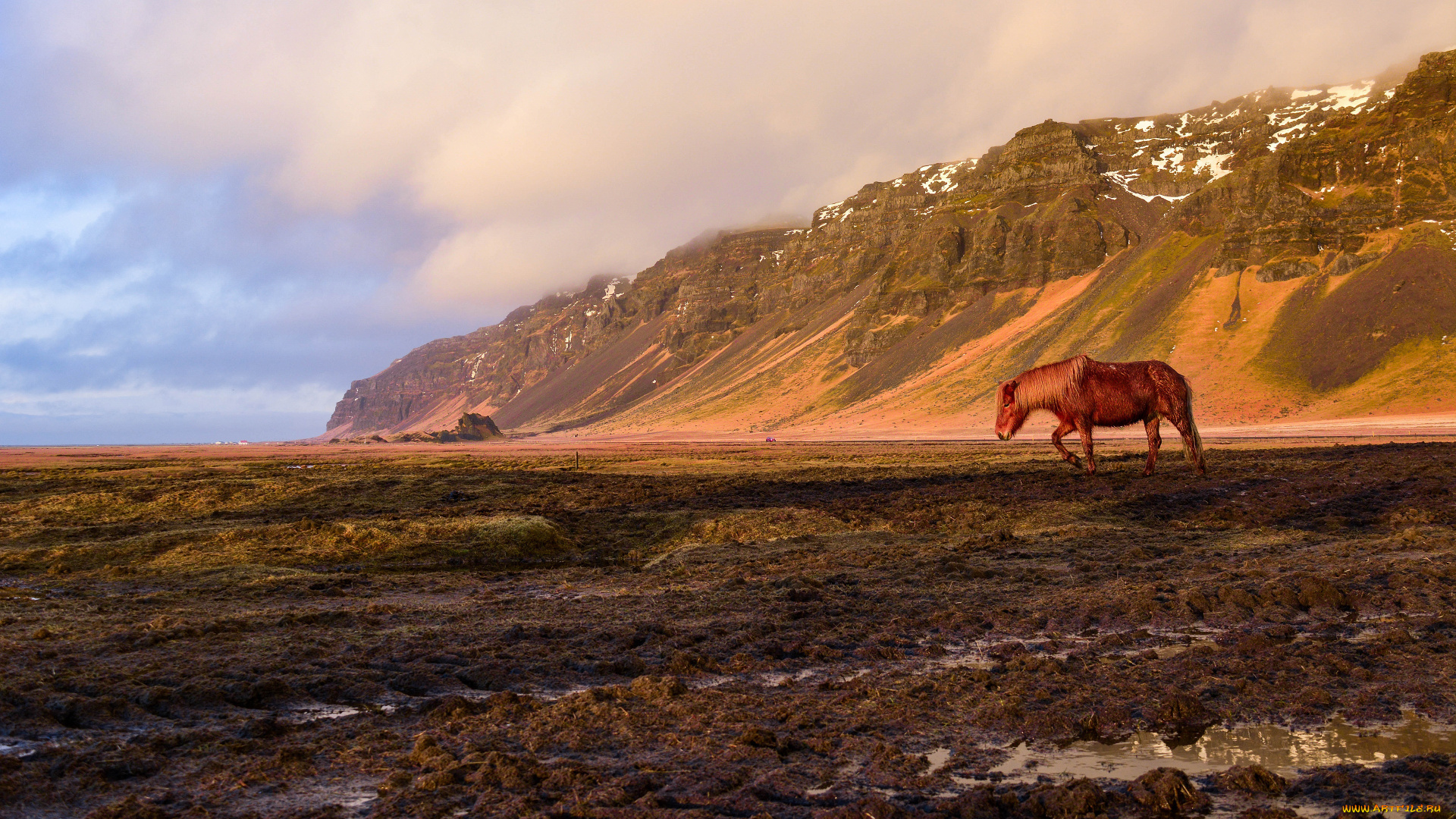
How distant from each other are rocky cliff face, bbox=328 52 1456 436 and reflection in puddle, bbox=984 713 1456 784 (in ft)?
274

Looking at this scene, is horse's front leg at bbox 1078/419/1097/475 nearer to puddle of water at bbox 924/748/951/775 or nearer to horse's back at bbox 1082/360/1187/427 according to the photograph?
horse's back at bbox 1082/360/1187/427

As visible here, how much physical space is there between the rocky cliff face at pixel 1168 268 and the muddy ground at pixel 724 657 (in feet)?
249

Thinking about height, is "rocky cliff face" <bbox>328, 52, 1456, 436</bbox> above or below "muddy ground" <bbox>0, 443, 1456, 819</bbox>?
above

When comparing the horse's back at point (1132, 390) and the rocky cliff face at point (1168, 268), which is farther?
the rocky cliff face at point (1168, 268)

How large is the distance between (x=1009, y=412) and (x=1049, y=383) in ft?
4.60

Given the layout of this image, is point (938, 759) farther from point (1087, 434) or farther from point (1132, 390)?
point (1087, 434)

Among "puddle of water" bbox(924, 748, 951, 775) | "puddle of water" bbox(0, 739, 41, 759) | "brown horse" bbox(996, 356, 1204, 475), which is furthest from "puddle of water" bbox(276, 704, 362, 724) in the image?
"brown horse" bbox(996, 356, 1204, 475)

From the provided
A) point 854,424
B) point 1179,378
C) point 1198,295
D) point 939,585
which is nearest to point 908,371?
point 854,424

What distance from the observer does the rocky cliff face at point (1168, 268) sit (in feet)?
286

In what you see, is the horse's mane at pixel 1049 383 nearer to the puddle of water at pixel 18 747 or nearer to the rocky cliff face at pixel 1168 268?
the puddle of water at pixel 18 747

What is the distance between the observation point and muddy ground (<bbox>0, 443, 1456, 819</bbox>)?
5438 mm

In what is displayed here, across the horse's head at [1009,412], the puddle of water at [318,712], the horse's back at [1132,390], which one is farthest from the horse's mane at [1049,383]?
the puddle of water at [318,712]

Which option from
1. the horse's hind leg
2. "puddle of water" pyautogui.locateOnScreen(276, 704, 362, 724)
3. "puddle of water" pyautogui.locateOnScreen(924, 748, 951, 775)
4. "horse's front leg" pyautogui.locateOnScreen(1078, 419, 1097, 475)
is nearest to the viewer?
"puddle of water" pyautogui.locateOnScreen(924, 748, 951, 775)

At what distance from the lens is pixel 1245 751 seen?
5938mm
